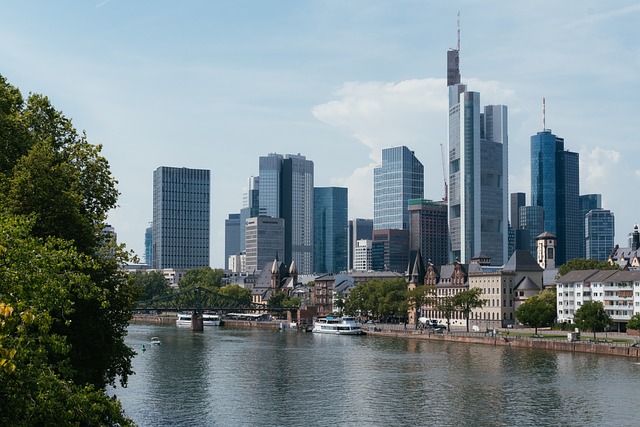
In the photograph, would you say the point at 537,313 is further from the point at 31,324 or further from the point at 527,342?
the point at 31,324

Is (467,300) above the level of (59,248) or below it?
below

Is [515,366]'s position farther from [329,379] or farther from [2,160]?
[2,160]

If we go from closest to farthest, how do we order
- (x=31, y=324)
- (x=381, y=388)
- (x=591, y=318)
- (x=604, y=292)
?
(x=31, y=324) → (x=381, y=388) → (x=591, y=318) → (x=604, y=292)

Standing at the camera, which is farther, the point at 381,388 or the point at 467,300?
the point at 467,300

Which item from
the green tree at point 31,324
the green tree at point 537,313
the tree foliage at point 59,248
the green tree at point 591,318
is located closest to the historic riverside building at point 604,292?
the green tree at point 537,313

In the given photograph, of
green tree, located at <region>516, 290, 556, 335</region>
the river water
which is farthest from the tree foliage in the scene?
green tree, located at <region>516, 290, 556, 335</region>

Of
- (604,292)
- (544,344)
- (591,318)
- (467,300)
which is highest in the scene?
(604,292)

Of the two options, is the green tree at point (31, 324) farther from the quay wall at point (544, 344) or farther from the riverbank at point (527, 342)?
the quay wall at point (544, 344)

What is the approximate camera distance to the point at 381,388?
88.2 meters

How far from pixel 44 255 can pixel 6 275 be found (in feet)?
4.79

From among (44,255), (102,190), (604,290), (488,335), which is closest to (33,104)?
(102,190)

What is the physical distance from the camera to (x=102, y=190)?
182ft

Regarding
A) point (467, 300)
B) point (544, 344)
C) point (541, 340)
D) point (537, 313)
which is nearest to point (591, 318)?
point (541, 340)

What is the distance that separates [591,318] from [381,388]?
244ft
